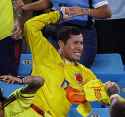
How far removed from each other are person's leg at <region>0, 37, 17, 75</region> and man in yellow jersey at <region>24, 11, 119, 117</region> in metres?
0.48

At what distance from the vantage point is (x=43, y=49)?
3195mm

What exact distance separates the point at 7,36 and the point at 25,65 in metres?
0.64

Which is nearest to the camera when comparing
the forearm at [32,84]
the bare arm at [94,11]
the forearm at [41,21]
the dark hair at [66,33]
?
the forearm at [32,84]

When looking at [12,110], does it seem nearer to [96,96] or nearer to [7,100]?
[7,100]

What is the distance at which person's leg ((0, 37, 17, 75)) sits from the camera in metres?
3.66

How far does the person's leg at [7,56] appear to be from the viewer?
3.66m

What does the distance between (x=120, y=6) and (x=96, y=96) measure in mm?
2120

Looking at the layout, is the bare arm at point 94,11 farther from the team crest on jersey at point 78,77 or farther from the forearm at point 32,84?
the forearm at point 32,84

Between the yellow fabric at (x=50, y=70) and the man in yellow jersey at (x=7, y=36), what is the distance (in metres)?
0.25

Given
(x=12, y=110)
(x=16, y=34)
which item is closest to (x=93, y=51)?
(x=16, y=34)

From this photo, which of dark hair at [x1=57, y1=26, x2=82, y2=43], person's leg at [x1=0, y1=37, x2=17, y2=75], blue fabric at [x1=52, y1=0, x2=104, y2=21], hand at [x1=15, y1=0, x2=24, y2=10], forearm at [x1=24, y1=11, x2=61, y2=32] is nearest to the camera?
forearm at [x1=24, y1=11, x2=61, y2=32]

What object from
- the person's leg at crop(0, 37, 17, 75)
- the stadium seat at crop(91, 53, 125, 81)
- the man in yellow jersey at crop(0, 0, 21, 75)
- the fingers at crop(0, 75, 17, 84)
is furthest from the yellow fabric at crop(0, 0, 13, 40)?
the stadium seat at crop(91, 53, 125, 81)

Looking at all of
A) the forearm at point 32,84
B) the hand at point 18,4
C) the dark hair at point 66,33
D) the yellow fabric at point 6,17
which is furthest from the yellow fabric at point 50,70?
the hand at point 18,4

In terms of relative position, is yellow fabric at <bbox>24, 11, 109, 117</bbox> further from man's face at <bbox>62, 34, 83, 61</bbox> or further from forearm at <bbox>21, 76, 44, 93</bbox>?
forearm at <bbox>21, 76, 44, 93</bbox>
